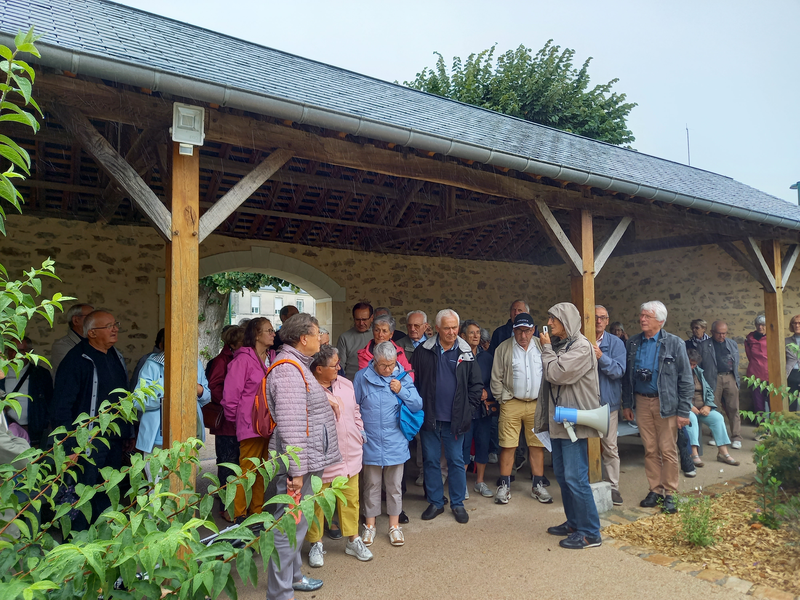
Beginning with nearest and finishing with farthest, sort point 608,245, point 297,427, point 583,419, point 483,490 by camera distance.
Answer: point 297,427 → point 583,419 → point 483,490 → point 608,245

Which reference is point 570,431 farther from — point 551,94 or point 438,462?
point 551,94

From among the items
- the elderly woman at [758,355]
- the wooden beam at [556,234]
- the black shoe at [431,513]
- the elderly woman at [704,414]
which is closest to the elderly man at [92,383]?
the black shoe at [431,513]

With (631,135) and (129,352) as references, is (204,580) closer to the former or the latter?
(129,352)

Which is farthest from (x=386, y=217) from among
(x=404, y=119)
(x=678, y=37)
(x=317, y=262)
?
(x=678, y=37)

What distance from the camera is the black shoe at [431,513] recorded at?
12.8ft

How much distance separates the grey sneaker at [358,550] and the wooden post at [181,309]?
121 centimetres

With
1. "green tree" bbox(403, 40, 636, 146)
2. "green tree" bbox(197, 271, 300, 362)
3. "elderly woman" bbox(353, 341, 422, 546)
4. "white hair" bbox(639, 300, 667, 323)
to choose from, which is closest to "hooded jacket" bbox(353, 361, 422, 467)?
"elderly woman" bbox(353, 341, 422, 546)

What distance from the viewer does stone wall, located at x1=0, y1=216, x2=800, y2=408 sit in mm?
5461

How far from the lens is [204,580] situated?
114 cm

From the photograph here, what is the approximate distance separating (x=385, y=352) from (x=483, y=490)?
1792 millimetres

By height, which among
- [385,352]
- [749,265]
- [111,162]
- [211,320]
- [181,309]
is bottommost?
[385,352]

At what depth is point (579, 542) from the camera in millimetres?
3357

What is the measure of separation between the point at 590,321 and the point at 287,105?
10.2 ft

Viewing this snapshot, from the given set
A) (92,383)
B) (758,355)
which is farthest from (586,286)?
(758,355)
